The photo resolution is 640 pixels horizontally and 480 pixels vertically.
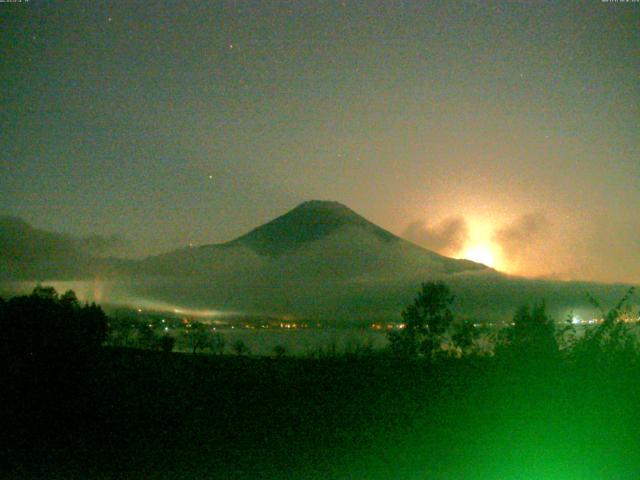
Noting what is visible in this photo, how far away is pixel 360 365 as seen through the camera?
51.9 ft

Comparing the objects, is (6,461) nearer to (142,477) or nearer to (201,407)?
(142,477)

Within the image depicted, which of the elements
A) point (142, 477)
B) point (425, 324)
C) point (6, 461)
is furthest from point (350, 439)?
point (425, 324)

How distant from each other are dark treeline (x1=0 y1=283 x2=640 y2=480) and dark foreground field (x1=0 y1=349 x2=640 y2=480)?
0.09 ft

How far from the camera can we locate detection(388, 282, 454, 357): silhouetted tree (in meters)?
22.1

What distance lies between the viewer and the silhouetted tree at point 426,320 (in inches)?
869

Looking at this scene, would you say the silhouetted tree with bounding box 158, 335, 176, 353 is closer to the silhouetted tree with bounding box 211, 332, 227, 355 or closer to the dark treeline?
the silhouetted tree with bounding box 211, 332, 227, 355

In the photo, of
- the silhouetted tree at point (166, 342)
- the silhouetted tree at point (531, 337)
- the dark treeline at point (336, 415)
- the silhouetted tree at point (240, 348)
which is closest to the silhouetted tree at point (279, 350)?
the silhouetted tree at point (240, 348)

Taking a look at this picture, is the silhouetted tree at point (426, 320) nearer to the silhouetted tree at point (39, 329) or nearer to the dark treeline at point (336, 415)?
the dark treeline at point (336, 415)

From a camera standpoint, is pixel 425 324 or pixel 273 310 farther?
pixel 273 310

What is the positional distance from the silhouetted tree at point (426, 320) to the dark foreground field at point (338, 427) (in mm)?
8242

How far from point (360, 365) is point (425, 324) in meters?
7.20

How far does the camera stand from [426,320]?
2247 cm

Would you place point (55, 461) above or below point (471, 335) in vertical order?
below

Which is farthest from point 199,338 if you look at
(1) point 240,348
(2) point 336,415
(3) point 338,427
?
(3) point 338,427
